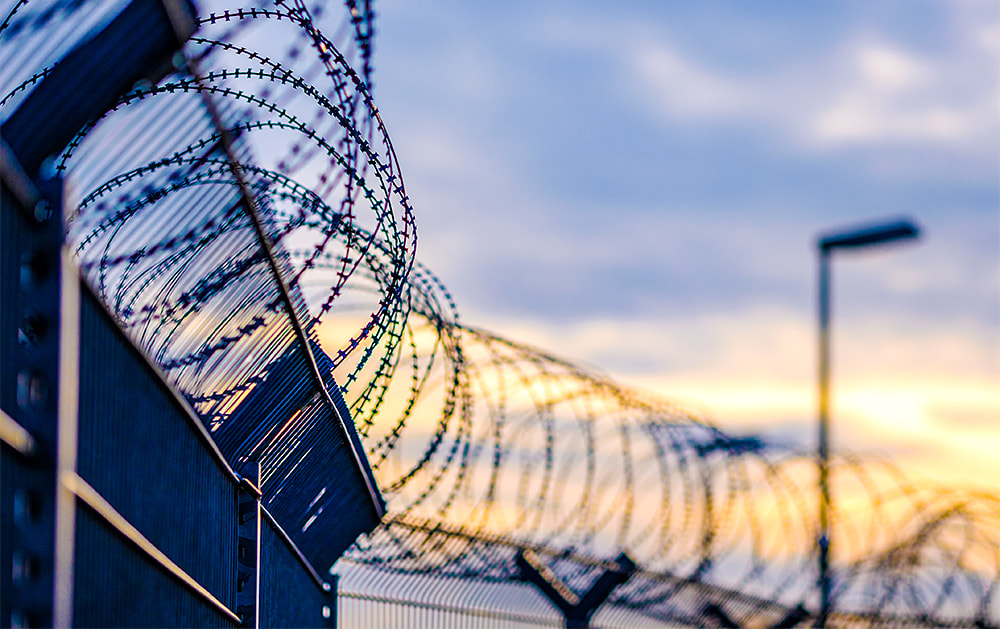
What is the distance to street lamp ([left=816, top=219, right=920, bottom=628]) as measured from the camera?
1416cm

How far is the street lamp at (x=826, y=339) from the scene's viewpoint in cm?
1416

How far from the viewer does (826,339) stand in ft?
50.0

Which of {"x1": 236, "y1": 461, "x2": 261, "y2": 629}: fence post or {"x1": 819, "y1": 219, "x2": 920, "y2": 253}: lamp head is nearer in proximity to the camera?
{"x1": 236, "y1": 461, "x2": 261, "y2": 629}: fence post

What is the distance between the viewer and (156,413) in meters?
6.73

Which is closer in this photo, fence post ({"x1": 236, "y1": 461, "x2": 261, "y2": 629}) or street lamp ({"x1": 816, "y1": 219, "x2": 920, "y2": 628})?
fence post ({"x1": 236, "y1": 461, "x2": 261, "y2": 629})

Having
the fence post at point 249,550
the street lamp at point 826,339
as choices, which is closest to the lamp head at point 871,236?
the street lamp at point 826,339

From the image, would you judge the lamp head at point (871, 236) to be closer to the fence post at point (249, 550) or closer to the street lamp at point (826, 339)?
the street lamp at point (826, 339)

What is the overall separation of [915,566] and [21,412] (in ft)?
55.0

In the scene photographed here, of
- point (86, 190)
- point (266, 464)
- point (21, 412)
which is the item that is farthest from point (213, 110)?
point (266, 464)

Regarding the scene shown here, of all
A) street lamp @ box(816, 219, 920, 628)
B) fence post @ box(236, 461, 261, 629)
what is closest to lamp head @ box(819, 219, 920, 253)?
street lamp @ box(816, 219, 920, 628)

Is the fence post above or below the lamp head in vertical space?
below

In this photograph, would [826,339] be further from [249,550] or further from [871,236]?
[249,550]

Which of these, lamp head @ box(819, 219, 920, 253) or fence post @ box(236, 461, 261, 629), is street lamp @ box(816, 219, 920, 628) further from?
fence post @ box(236, 461, 261, 629)

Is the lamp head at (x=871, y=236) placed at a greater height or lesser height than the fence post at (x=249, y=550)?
greater
